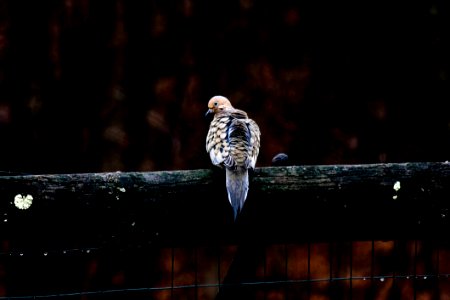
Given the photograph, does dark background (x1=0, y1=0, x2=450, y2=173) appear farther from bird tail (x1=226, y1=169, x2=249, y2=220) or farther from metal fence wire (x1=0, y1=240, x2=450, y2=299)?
bird tail (x1=226, y1=169, x2=249, y2=220)

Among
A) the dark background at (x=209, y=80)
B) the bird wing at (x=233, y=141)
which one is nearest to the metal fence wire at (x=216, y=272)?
the dark background at (x=209, y=80)

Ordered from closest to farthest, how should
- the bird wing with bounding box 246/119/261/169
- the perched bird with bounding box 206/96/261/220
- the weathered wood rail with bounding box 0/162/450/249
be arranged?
1. the weathered wood rail with bounding box 0/162/450/249
2. the perched bird with bounding box 206/96/261/220
3. the bird wing with bounding box 246/119/261/169

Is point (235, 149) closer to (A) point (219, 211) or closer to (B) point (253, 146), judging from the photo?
(B) point (253, 146)

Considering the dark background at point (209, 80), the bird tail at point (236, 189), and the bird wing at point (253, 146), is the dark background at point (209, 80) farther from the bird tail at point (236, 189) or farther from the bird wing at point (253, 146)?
the bird tail at point (236, 189)

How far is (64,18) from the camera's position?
8.81ft

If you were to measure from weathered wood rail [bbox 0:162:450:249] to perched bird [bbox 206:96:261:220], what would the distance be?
1.1 inches

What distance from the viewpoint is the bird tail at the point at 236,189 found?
56.9 inches

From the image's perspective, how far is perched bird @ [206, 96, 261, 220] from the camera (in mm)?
1472

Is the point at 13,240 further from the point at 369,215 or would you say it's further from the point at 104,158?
the point at 104,158

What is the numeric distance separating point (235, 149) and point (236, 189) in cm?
29

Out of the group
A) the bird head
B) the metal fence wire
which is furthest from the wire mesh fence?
the metal fence wire

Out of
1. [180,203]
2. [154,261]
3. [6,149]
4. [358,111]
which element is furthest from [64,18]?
[180,203]

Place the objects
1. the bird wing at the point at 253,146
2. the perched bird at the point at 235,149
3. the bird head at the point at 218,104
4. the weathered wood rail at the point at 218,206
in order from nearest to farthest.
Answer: the weathered wood rail at the point at 218,206, the perched bird at the point at 235,149, the bird wing at the point at 253,146, the bird head at the point at 218,104

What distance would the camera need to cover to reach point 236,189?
147cm
